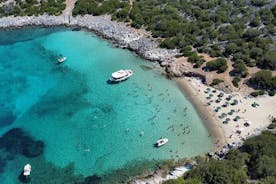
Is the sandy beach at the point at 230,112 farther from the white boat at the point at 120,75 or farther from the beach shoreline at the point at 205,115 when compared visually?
the white boat at the point at 120,75

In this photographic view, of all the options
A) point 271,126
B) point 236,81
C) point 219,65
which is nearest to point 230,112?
point 271,126

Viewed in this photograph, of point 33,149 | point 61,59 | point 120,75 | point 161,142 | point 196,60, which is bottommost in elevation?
point 33,149

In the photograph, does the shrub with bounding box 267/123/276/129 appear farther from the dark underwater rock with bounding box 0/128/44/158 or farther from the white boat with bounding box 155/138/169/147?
the dark underwater rock with bounding box 0/128/44/158

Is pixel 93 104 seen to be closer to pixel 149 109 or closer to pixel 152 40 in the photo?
pixel 149 109

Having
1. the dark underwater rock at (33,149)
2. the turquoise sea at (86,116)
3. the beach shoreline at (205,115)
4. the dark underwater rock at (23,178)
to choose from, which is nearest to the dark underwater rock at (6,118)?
the turquoise sea at (86,116)

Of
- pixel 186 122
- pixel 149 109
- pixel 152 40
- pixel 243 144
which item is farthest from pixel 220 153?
pixel 152 40

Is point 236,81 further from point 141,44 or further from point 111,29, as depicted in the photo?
point 111,29
